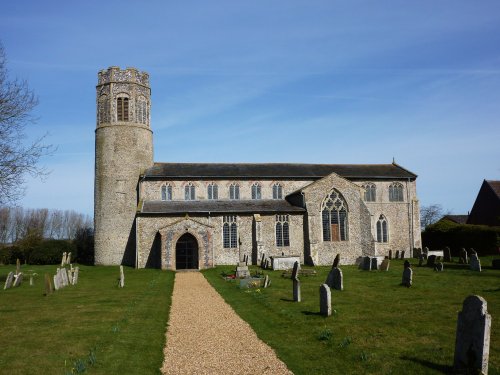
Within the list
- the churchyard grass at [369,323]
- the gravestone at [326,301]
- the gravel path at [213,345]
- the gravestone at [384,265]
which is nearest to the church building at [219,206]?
the gravestone at [384,265]

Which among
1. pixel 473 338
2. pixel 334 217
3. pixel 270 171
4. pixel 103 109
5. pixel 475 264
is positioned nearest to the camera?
pixel 473 338

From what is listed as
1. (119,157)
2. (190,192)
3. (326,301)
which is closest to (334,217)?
(190,192)

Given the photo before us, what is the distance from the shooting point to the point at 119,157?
41.7 m

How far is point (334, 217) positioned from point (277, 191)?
6.11 metres

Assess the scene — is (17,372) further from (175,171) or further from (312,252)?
(175,171)

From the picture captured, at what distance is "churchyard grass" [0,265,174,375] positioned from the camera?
10133 mm

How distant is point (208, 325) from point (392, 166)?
37492 mm

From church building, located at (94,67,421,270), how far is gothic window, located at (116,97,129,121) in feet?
0.29

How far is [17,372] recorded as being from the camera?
957 centimetres

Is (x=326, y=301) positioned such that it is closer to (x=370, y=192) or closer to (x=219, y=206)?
(x=219, y=206)

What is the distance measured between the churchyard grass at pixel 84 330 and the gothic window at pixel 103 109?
69.8 feet

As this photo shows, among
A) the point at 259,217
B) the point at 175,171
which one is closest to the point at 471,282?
the point at 259,217

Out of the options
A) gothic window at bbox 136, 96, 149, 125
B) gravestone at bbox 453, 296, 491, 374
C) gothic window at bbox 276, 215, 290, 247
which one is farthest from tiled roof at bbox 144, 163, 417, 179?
gravestone at bbox 453, 296, 491, 374

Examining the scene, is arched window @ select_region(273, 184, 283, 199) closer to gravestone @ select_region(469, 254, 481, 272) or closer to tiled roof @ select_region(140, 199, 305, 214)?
tiled roof @ select_region(140, 199, 305, 214)
